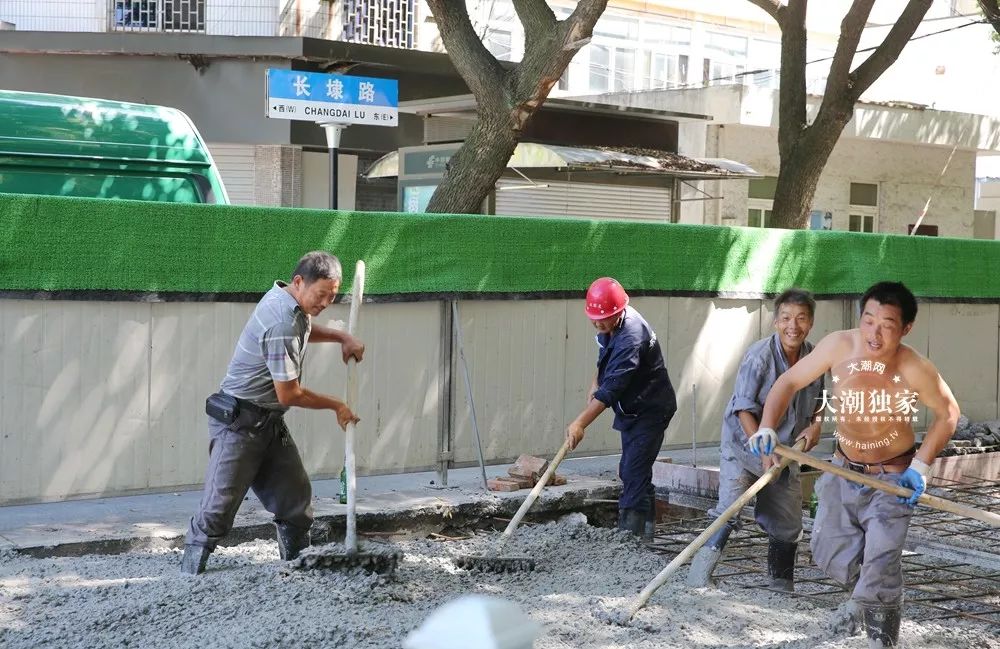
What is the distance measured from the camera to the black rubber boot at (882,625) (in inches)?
213

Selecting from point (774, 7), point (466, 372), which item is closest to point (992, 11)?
point (774, 7)

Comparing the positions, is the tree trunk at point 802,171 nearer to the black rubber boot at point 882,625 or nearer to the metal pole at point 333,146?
the metal pole at point 333,146

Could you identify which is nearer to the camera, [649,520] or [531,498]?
[531,498]

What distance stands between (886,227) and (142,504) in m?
19.0

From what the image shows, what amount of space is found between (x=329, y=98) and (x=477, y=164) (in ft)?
4.77

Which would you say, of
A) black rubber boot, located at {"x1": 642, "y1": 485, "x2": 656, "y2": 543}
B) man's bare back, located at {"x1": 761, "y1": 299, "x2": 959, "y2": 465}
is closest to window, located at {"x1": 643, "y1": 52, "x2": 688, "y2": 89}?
black rubber boot, located at {"x1": 642, "y1": 485, "x2": 656, "y2": 543}

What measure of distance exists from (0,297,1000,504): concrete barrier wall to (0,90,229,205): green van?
159 cm

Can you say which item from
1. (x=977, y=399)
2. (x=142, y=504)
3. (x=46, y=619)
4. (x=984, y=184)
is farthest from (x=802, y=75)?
(x=984, y=184)

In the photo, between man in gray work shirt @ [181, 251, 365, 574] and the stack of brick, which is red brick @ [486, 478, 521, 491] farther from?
man in gray work shirt @ [181, 251, 365, 574]

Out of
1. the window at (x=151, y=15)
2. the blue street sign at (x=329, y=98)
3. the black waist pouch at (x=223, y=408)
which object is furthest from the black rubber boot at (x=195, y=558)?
the window at (x=151, y=15)

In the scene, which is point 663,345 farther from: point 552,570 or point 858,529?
point 858,529

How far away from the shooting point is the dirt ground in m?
5.39

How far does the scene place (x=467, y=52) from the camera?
10789mm

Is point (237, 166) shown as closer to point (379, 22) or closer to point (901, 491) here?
point (379, 22)
